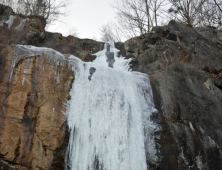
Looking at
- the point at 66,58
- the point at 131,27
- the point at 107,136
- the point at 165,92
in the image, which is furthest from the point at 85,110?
the point at 131,27

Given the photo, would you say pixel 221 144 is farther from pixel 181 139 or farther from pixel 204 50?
pixel 204 50

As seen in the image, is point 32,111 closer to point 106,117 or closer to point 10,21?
point 106,117

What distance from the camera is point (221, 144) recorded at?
578 cm

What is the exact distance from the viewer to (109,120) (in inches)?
219

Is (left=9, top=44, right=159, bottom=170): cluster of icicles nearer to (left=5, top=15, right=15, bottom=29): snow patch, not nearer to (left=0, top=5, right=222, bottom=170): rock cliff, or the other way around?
(left=0, top=5, right=222, bottom=170): rock cliff

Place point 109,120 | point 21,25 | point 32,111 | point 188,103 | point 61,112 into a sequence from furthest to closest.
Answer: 1. point 21,25
2. point 188,103
3. point 109,120
4. point 61,112
5. point 32,111

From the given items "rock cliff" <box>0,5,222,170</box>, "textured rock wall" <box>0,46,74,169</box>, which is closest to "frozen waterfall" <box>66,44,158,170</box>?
"rock cliff" <box>0,5,222,170</box>

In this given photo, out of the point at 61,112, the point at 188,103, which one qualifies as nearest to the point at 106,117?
the point at 61,112

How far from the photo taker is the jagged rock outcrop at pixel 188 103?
5.46 meters

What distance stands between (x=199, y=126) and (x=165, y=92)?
4.51 feet

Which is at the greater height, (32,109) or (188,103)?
(188,103)

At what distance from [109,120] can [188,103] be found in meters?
2.52

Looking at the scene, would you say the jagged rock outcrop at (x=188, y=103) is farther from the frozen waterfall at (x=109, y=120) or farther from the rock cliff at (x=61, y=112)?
the frozen waterfall at (x=109, y=120)

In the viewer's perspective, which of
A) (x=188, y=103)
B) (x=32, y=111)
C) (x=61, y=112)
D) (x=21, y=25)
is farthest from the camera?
(x=21, y=25)
